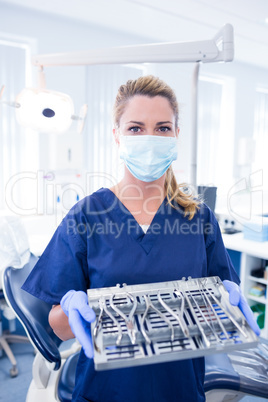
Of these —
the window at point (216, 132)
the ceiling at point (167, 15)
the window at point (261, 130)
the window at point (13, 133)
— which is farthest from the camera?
the window at point (261, 130)

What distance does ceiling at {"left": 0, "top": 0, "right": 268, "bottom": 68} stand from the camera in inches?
96.2

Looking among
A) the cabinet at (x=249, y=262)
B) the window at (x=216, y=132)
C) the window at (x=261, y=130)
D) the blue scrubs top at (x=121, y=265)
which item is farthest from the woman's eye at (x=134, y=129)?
the window at (x=261, y=130)

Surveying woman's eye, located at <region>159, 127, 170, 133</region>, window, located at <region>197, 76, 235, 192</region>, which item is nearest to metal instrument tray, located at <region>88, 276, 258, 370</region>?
woman's eye, located at <region>159, 127, 170, 133</region>

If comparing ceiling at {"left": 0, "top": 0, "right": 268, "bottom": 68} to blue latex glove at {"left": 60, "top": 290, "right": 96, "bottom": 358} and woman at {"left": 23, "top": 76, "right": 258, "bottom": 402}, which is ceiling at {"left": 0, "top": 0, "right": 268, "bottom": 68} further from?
blue latex glove at {"left": 60, "top": 290, "right": 96, "bottom": 358}

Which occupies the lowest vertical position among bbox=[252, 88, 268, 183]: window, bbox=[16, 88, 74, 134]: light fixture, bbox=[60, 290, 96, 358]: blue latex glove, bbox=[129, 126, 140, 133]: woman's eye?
bbox=[60, 290, 96, 358]: blue latex glove

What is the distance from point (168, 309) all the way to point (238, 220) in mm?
1815

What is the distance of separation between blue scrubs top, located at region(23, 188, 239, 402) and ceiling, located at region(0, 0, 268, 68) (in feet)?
6.96

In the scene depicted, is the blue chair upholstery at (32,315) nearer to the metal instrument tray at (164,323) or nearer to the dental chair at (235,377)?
the metal instrument tray at (164,323)

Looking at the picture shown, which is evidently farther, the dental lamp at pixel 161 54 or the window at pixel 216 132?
the window at pixel 216 132

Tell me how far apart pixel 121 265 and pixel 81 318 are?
18cm

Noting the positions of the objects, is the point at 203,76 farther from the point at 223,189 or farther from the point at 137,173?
the point at 137,173

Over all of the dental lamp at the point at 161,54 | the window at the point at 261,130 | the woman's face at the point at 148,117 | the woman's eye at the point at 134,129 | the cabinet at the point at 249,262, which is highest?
the window at the point at 261,130

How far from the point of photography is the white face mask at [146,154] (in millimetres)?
917

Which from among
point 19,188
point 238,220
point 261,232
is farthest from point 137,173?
point 19,188
